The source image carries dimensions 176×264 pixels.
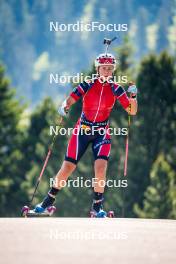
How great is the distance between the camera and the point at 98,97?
34.4ft

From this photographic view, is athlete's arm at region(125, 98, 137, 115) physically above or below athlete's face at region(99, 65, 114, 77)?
below

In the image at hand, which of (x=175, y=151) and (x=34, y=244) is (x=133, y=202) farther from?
(x=34, y=244)

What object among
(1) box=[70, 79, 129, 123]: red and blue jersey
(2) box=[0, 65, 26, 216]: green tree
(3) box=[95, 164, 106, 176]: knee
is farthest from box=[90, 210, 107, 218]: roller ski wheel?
(2) box=[0, 65, 26, 216]: green tree

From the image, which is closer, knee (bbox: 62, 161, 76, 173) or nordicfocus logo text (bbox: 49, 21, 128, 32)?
nordicfocus logo text (bbox: 49, 21, 128, 32)

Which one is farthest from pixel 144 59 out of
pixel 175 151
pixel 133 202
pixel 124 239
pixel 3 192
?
pixel 124 239

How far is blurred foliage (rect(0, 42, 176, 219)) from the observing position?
3325 cm

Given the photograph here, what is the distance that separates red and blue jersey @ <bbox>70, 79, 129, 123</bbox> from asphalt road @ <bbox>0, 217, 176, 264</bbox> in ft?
8.22

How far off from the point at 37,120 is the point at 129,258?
37.3 m

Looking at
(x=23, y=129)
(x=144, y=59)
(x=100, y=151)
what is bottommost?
(x=100, y=151)

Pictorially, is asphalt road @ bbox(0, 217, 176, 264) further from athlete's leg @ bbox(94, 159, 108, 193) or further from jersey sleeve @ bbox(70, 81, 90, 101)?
jersey sleeve @ bbox(70, 81, 90, 101)

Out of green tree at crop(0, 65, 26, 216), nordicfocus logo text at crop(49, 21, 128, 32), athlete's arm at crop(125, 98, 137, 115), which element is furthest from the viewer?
green tree at crop(0, 65, 26, 216)

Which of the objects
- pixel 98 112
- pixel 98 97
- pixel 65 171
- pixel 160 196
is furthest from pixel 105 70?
pixel 160 196

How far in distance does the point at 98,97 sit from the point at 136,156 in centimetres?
2455

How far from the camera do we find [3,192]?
40.2m
